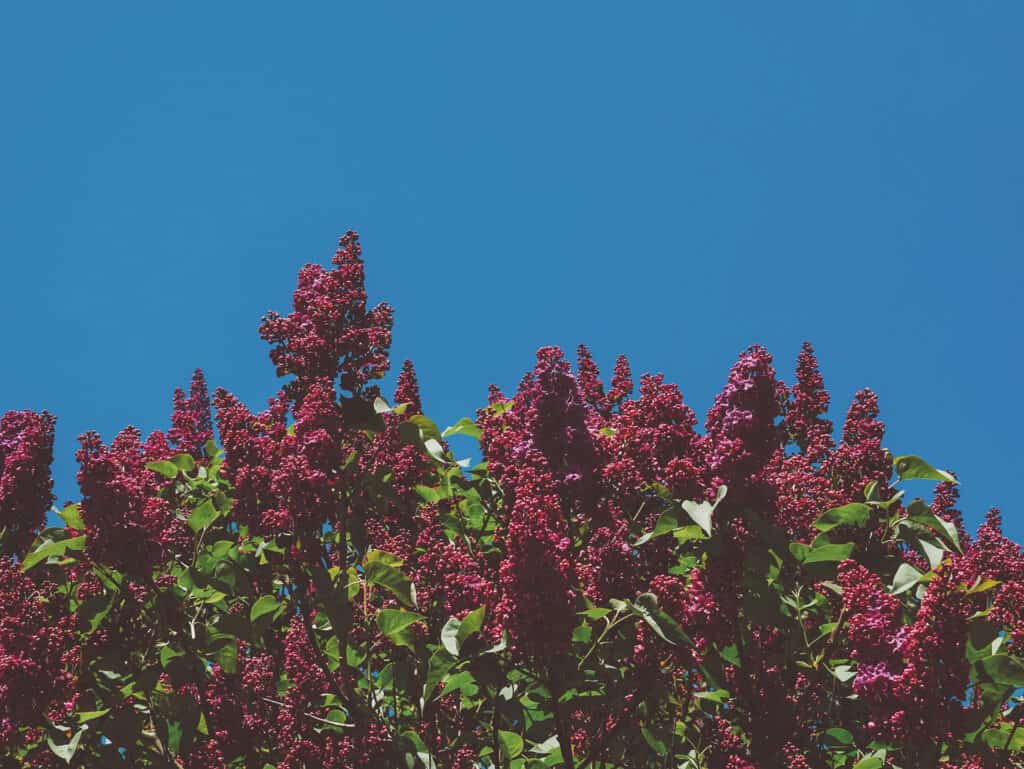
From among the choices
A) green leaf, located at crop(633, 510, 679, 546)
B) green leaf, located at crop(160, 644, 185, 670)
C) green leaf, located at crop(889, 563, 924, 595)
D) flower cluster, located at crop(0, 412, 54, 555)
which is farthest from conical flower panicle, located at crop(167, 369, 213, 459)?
green leaf, located at crop(889, 563, 924, 595)

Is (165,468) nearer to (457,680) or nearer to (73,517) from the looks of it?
(73,517)

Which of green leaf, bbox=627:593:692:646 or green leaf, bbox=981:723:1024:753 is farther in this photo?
green leaf, bbox=981:723:1024:753

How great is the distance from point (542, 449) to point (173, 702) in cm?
253

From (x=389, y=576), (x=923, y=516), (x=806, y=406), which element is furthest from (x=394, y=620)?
(x=806, y=406)

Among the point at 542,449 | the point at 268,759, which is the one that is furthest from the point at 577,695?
the point at 268,759

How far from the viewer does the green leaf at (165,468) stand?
734cm

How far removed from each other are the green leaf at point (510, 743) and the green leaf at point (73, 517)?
296 cm

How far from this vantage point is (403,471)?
756 cm

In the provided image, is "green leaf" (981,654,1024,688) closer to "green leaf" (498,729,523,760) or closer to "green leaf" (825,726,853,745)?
"green leaf" (825,726,853,745)

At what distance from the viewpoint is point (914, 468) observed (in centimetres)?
643

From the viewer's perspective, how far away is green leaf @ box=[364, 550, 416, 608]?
5645mm

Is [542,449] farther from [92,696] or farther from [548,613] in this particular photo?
[92,696]

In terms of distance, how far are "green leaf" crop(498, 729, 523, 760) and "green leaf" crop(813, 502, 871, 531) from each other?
191cm

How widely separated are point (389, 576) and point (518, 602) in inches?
46.4
